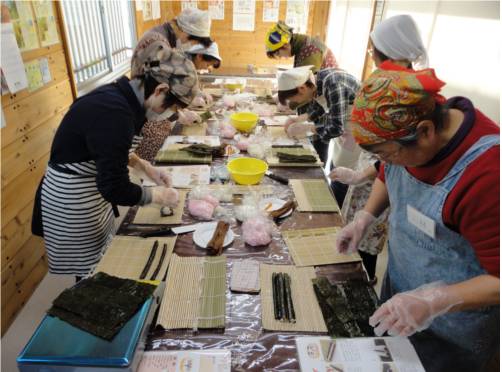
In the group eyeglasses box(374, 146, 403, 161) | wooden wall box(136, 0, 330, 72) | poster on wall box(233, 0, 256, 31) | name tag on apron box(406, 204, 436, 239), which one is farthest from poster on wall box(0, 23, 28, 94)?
poster on wall box(233, 0, 256, 31)

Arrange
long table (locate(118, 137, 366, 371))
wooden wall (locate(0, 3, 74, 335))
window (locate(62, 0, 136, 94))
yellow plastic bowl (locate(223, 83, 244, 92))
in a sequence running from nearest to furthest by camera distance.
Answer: long table (locate(118, 137, 366, 371))
wooden wall (locate(0, 3, 74, 335))
window (locate(62, 0, 136, 94))
yellow plastic bowl (locate(223, 83, 244, 92))

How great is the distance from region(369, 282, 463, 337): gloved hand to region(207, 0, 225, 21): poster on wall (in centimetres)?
596

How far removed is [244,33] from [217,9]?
60 cm

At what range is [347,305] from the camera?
1.13 meters

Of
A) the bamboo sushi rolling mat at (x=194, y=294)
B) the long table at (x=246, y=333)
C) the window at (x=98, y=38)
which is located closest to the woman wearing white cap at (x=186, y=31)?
the window at (x=98, y=38)

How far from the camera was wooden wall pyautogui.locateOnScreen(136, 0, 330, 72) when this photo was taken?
5809 millimetres

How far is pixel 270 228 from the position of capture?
1500 millimetres

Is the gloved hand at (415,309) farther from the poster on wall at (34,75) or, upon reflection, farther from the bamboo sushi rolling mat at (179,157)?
the poster on wall at (34,75)

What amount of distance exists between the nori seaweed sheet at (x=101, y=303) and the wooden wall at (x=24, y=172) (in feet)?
4.58

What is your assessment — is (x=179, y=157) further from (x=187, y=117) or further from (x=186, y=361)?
(x=186, y=361)

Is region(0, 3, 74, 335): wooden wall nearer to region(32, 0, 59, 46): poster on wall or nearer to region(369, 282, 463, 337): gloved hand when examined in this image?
region(32, 0, 59, 46): poster on wall

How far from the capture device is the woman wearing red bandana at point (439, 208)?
2.93ft

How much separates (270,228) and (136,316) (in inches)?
28.3

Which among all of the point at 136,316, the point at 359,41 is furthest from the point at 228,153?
the point at 359,41
